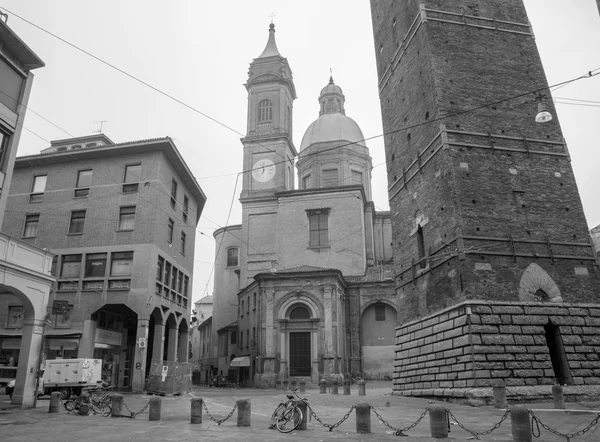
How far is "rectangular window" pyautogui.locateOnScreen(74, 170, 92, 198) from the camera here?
96.5ft

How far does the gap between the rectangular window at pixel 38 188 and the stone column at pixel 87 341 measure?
853 centimetres

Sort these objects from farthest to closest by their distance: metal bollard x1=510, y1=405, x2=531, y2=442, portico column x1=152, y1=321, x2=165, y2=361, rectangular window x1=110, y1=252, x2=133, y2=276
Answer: portico column x1=152, y1=321, x2=165, y2=361, rectangular window x1=110, y1=252, x2=133, y2=276, metal bollard x1=510, y1=405, x2=531, y2=442

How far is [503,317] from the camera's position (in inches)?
677

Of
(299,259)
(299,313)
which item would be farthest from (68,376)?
(299,259)

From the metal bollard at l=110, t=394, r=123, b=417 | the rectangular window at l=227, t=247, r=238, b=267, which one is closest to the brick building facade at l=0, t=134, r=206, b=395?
the metal bollard at l=110, t=394, r=123, b=417

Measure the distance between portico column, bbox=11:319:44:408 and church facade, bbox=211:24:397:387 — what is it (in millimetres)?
17523

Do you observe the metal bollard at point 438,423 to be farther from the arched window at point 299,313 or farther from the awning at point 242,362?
the awning at point 242,362

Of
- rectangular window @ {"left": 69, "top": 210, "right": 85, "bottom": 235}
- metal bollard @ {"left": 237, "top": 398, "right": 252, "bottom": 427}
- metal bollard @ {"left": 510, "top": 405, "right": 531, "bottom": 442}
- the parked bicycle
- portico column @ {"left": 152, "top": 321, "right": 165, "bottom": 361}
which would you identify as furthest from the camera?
portico column @ {"left": 152, "top": 321, "right": 165, "bottom": 361}

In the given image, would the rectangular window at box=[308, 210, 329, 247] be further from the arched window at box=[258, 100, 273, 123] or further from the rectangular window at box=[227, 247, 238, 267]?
the arched window at box=[258, 100, 273, 123]

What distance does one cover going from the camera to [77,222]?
28922 millimetres

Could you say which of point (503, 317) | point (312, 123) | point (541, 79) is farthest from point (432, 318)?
point (312, 123)

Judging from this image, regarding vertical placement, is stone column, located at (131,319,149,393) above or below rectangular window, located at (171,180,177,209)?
below

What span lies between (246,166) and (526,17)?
1251 inches

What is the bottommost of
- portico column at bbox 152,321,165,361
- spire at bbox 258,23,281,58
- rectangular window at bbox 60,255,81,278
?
portico column at bbox 152,321,165,361
